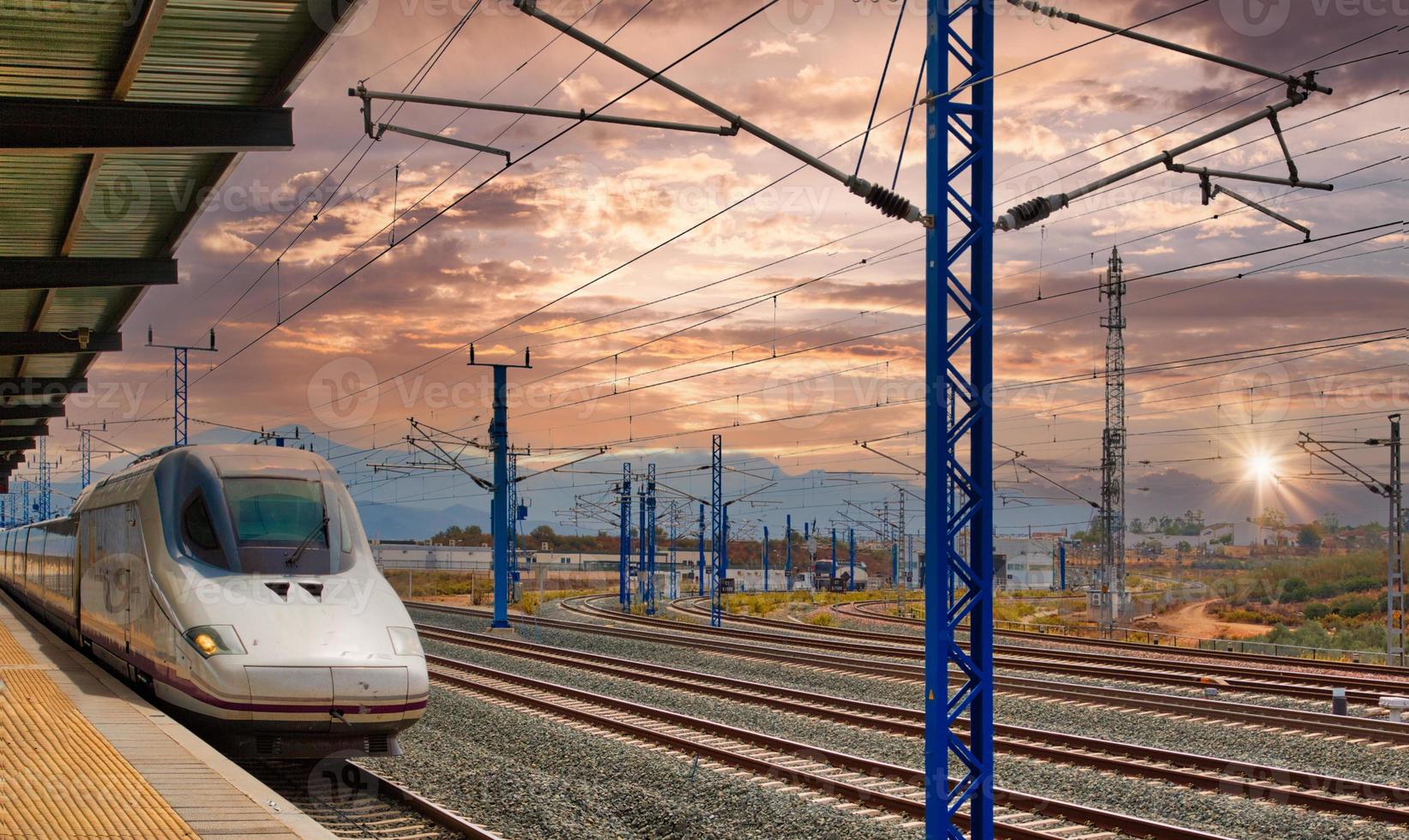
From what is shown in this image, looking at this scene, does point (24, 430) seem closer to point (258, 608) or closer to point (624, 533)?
point (624, 533)

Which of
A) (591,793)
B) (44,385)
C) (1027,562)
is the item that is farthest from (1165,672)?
(1027,562)

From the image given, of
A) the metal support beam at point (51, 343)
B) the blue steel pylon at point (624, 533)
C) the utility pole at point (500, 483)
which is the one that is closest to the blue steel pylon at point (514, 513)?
the blue steel pylon at point (624, 533)

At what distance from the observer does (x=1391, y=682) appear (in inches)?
928

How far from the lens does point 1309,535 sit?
149m

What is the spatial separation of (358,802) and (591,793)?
8.00 feet

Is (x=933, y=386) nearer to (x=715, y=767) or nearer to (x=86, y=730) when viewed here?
(x=715, y=767)

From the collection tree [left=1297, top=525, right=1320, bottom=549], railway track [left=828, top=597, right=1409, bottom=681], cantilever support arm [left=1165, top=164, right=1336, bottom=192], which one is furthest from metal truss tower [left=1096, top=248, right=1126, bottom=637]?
tree [left=1297, top=525, right=1320, bottom=549]

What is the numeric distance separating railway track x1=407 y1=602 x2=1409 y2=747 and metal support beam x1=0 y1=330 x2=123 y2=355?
56.3 feet

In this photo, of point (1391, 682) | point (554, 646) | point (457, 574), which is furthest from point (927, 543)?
point (457, 574)

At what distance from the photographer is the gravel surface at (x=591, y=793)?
11.7m

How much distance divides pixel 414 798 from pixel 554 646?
68.0 feet

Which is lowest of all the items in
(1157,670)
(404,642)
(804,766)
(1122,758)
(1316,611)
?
(1316,611)

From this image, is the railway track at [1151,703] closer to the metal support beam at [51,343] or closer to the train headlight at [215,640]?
the train headlight at [215,640]

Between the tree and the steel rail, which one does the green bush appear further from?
the tree
